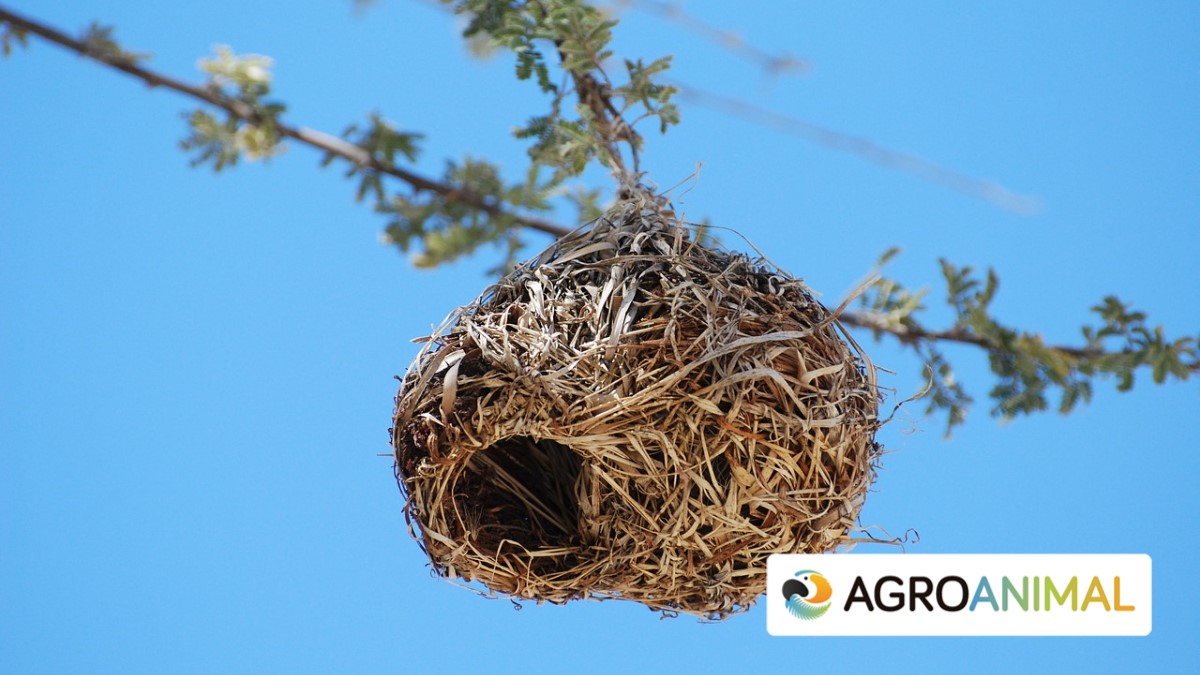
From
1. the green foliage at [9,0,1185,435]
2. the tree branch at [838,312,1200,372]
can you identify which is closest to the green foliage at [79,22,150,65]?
the green foliage at [9,0,1185,435]

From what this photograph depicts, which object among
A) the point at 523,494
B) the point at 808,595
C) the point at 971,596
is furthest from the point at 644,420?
the point at 971,596

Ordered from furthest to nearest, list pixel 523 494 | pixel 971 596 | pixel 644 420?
1. pixel 971 596
2. pixel 523 494
3. pixel 644 420

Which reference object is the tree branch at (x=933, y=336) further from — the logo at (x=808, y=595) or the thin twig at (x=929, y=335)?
the logo at (x=808, y=595)

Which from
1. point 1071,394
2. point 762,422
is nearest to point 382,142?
point 762,422

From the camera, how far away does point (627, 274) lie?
5.73ft

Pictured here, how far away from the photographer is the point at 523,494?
74.9 inches

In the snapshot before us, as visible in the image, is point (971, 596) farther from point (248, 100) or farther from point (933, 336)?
point (248, 100)

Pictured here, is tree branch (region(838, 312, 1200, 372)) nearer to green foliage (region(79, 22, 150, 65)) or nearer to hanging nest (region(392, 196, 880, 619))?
hanging nest (region(392, 196, 880, 619))

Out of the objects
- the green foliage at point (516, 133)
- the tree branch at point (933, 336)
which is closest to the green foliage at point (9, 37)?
the green foliage at point (516, 133)

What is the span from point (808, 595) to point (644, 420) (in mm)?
477

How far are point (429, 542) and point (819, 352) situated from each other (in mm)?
497

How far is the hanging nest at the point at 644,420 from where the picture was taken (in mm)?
1640

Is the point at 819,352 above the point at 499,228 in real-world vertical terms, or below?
below

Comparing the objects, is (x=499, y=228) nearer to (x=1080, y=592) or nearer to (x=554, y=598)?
(x=554, y=598)
